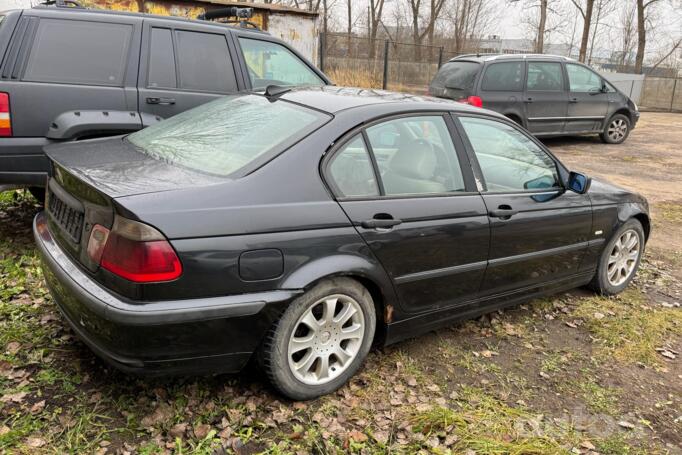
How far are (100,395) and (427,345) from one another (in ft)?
6.35

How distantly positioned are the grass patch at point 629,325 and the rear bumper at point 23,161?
4.21 meters

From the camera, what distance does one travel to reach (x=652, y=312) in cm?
432

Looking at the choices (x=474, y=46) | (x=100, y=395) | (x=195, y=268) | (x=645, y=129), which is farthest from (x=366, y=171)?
(x=474, y=46)

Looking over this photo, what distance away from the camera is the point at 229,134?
302 centimetres

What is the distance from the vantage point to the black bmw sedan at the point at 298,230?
2314 millimetres

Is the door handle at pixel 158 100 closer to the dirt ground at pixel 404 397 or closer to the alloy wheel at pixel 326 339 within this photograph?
the dirt ground at pixel 404 397

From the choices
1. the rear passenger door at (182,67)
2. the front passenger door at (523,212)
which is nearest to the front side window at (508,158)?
the front passenger door at (523,212)

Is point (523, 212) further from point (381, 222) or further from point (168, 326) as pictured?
point (168, 326)

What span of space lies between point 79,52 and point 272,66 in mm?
1850

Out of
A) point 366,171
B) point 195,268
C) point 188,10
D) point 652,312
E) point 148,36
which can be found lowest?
point 652,312

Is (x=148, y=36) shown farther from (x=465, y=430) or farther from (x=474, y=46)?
(x=474, y=46)

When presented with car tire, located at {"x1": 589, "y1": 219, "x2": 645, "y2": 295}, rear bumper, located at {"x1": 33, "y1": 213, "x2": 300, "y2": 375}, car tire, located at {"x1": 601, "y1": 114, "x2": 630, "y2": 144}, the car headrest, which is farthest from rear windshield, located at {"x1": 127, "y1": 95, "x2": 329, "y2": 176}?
car tire, located at {"x1": 601, "y1": 114, "x2": 630, "y2": 144}

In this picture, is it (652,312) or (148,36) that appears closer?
(652,312)

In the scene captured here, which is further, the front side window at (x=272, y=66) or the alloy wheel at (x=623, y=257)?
the front side window at (x=272, y=66)
